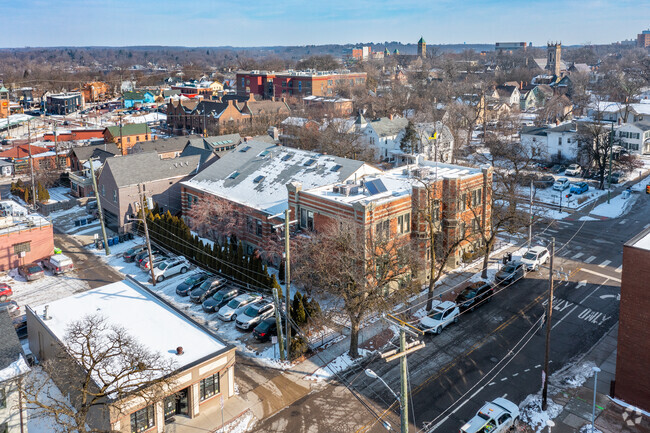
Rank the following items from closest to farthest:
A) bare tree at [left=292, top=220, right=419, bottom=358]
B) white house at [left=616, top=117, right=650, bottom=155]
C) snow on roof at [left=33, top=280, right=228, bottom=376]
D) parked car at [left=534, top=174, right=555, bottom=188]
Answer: snow on roof at [left=33, top=280, right=228, bottom=376]
bare tree at [left=292, top=220, right=419, bottom=358]
parked car at [left=534, top=174, right=555, bottom=188]
white house at [left=616, top=117, right=650, bottom=155]

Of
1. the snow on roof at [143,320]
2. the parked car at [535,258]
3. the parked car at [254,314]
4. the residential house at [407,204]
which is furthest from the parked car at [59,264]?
the parked car at [535,258]

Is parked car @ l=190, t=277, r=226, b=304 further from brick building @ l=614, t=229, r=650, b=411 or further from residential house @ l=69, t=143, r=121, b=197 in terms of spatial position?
residential house @ l=69, t=143, r=121, b=197

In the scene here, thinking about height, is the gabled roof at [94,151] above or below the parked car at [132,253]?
above

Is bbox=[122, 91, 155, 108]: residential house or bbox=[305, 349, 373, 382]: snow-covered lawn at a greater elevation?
bbox=[122, 91, 155, 108]: residential house

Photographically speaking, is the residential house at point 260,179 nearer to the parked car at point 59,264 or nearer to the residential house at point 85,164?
the parked car at point 59,264

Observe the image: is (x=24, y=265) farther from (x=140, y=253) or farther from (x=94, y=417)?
(x=94, y=417)

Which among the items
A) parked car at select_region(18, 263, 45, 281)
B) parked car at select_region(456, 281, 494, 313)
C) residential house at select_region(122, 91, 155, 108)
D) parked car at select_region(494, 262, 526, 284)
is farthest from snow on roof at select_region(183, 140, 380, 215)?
residential house at select_region(122, 91, 155, 108)

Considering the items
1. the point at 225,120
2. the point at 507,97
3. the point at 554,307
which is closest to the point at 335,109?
the point at 225,120
